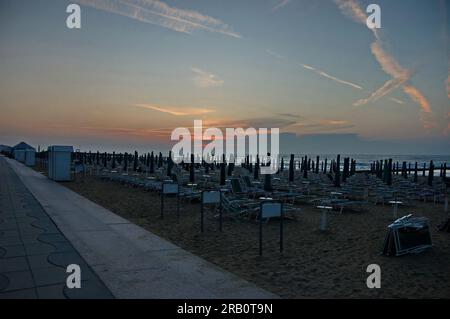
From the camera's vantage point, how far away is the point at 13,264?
4.41 metres

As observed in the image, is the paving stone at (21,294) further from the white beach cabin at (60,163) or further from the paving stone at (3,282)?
the white beach cabin at (60,163)

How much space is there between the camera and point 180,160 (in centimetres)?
4188

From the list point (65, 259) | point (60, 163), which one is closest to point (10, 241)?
point (65, 259)

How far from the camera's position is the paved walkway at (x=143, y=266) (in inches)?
146

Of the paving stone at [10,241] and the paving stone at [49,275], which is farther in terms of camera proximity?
the paving stone at [10,241]

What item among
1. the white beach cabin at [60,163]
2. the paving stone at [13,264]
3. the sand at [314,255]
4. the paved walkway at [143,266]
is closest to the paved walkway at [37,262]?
the paving stone at [13,264]

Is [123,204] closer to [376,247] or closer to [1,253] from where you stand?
[1,253]


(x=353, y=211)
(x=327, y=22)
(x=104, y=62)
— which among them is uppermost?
(x=327, y=22)

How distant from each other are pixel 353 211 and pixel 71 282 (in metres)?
9.64

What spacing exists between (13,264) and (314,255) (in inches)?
181

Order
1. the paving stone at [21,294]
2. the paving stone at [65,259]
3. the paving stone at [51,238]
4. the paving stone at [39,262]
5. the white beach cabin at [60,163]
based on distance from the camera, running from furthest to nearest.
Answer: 1. the white beach cabin at [60,163]
2. the paving stone at [51,238]
3. the paving stone at [65,259]
4. the paving stone at [39,262]
5. the paving stone at [21,294]

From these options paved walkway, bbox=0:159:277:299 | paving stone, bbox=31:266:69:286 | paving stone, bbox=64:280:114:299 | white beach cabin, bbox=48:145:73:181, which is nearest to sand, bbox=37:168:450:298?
paved walkway, bbox=0:159:277:299

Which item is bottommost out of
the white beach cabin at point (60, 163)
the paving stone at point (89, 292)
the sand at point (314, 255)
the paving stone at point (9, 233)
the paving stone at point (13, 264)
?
the sand at point (314, 255)
